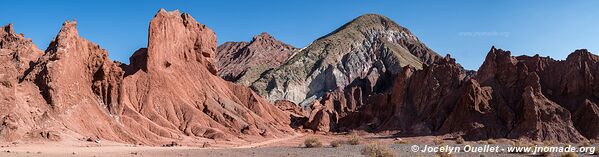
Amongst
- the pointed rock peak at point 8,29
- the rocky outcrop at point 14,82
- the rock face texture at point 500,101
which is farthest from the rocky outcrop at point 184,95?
the rock face texture at point 500,101

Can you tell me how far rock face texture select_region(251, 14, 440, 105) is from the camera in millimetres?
154625

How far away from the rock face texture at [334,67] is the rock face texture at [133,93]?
177 feet

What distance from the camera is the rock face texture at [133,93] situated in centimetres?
4522

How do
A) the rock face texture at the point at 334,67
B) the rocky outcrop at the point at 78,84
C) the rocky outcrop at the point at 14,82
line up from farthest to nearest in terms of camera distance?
the rock face texture at the point at 334,67
the rocky outcrop at the point at 78,84
the rocky outcrop at the point at 14,82

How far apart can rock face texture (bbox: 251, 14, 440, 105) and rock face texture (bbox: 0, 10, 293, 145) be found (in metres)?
54.0

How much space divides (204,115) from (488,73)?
41.0 m

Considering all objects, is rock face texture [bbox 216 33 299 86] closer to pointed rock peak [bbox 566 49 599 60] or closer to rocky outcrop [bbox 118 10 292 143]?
rocky outcrop [bbox 118 10 292 143]

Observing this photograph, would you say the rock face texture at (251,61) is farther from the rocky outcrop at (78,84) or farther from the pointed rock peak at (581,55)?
the rocky outcrop at (78,84)

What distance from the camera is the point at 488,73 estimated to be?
81.8 metres

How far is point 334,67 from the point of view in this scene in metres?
166

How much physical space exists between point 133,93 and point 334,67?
101552 millimetres

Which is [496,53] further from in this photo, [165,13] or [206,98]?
[165,13]

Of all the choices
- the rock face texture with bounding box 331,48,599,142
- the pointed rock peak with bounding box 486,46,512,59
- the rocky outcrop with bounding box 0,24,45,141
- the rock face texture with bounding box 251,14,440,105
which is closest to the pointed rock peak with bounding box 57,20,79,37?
the rocky outcrop with bounding box 0,24,45,141

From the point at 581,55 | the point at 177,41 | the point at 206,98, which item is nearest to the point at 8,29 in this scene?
the point at 206,98
